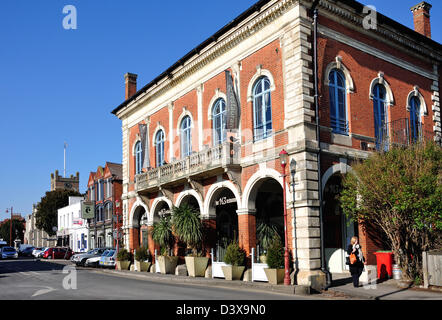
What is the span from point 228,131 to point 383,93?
711 cm

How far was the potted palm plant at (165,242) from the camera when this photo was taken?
23594 mm

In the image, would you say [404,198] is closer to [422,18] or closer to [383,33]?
[383,33]

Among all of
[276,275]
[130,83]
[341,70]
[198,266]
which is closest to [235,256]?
[276,275]

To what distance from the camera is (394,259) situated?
1762 centimetres

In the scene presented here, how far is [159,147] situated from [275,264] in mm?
13227

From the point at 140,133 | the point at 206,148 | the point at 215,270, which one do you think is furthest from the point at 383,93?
the point at 140,133

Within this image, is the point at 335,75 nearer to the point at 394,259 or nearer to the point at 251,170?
the point at 251,170

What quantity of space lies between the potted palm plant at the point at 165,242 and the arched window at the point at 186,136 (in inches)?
148

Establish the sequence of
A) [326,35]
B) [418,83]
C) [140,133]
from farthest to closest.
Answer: [140,133], [418,83], [326,35]

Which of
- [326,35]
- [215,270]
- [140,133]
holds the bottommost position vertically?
[215,270]

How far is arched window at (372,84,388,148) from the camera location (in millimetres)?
20078

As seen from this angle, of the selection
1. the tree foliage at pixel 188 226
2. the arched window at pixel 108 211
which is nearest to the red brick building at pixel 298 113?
the tree foliage at pixel 188 226

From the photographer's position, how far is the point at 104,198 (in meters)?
50.7

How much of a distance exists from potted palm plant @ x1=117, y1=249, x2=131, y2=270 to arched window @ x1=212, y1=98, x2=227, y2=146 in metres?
10.9
